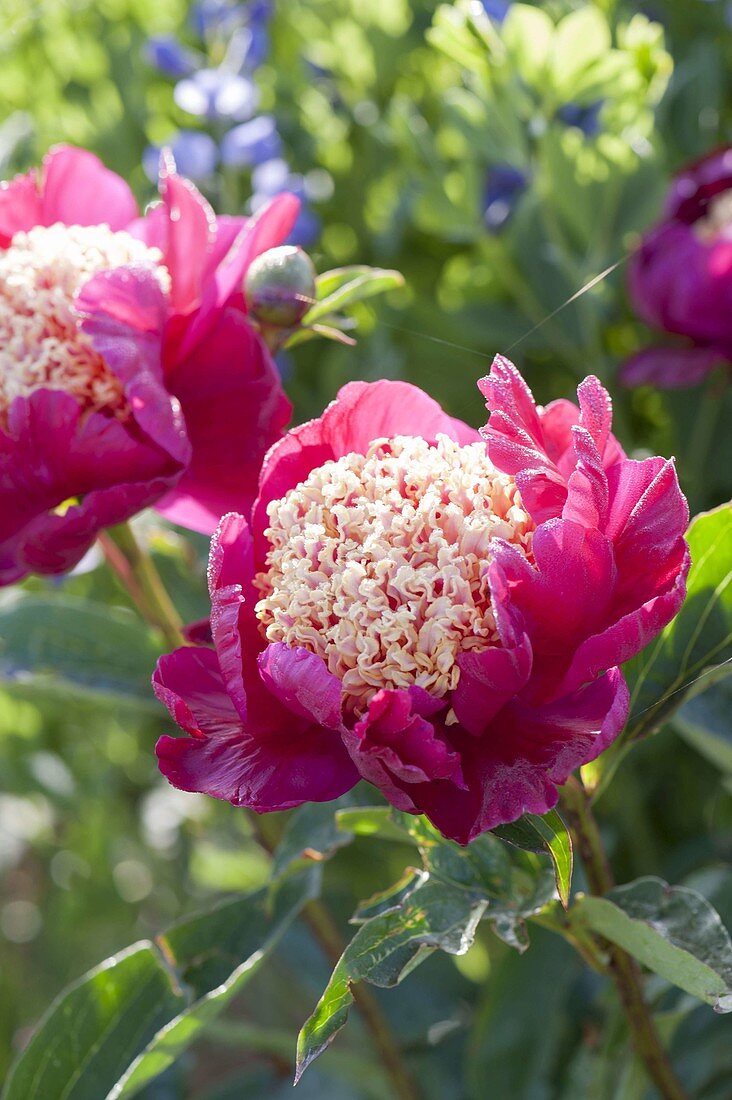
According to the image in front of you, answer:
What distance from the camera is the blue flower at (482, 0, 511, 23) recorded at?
908 millimetres

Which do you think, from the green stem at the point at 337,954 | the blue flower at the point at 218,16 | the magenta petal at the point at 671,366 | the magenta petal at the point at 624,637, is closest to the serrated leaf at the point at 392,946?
the magenta petal at the point at 624,637

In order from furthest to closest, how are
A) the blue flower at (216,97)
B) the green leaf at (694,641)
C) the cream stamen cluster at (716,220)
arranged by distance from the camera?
the blue flower at (216,97), the cream stamen cluster at (716,220), the green leaf at (694,641)

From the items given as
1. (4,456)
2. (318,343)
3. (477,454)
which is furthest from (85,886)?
(477,454)

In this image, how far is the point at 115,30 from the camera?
130 cm

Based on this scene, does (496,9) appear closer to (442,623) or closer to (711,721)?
(711,721)

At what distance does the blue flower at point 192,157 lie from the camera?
3.26 ft

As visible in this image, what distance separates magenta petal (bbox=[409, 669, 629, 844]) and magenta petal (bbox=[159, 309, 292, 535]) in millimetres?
165

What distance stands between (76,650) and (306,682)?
14.6 inches

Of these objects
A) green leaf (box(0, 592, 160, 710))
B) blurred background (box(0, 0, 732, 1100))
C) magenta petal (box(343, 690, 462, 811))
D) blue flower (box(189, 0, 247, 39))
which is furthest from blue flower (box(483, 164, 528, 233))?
magenta petal (box(343, 690, 462, 811))

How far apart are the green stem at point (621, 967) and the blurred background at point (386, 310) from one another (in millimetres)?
127

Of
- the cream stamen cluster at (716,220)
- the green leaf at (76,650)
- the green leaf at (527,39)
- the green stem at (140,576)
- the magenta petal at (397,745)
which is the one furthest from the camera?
the cream stamen cluster at (716,220)

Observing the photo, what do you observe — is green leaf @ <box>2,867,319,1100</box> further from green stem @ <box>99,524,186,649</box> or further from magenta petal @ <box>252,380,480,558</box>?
magenta petal @ <box>252,380,480,558</box>

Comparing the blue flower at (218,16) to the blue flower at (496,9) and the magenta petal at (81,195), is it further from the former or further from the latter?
the magenta petal at (81,195)

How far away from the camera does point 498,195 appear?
3.14 ft
